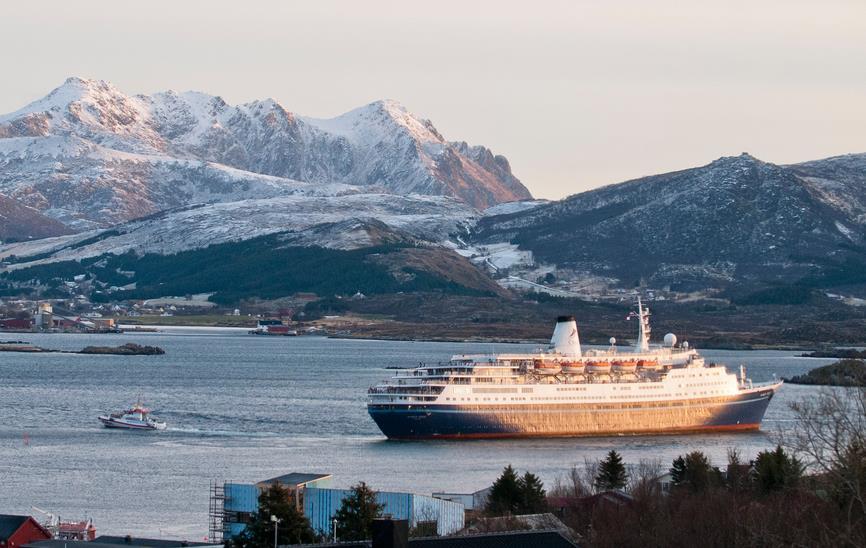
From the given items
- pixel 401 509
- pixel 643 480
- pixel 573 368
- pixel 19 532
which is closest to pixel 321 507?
pixel 401 509

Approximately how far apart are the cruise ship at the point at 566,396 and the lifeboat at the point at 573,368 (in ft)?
0.17

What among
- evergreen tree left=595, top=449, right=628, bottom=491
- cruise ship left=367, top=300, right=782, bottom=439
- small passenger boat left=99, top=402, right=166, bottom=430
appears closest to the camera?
evergreen tree left=595, top=449, right=628, bottom=491

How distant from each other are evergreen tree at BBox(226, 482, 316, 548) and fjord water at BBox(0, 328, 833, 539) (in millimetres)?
11936

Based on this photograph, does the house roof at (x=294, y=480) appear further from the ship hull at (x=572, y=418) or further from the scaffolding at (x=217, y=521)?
the ship hull at (x=572, y=418)

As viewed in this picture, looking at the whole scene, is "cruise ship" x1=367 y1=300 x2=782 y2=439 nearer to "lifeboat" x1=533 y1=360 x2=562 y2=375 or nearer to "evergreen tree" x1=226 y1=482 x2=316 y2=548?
"lifeboat" x1=533 y1=360 x2=562 y2=375

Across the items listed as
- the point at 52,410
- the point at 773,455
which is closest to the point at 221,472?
the point at 773,455

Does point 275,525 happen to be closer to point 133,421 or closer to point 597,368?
point 133,421

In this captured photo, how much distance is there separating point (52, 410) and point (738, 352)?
105481 mm

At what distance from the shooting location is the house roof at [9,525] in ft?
146

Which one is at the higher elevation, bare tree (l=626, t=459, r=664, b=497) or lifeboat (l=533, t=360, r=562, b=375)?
lifeboat (l=533, t=360, r=562, b=375)

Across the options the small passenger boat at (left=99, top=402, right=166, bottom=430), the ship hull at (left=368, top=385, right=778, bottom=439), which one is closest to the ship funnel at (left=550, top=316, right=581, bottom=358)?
the ship hull at (left=368, top=385, right=778, bottom=439)

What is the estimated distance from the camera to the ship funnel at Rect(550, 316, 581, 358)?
329 ft

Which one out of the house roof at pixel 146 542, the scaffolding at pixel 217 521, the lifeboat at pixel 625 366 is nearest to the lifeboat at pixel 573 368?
the lifeboat at pixel 625 366

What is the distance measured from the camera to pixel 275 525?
130 ft
